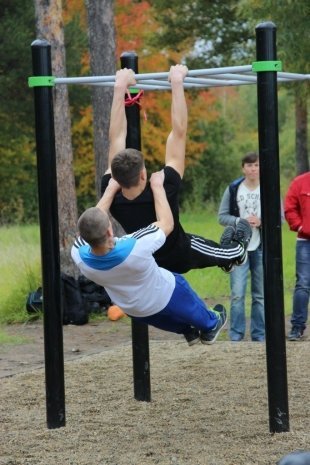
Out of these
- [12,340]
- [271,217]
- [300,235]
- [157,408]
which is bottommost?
[12,340]

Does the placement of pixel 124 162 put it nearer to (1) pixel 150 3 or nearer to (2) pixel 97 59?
(2) pixel 97 59

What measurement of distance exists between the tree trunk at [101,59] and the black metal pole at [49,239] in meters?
6.51

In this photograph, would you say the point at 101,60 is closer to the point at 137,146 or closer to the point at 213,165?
the point at 137,146

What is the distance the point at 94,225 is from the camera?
564cm

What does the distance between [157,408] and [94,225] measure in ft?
6.85

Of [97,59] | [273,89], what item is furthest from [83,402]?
[97,59]

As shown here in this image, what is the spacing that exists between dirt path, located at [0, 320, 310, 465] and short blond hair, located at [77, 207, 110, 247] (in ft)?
4.01

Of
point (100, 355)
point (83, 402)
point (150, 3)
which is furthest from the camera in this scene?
point (150, 3)

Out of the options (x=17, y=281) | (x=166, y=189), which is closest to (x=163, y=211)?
(x=166, y=189)

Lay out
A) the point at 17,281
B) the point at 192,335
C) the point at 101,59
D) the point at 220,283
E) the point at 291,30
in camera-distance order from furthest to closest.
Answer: the point at 291,30, the point at 220,283, the point at 101,59, the point at 17,281, the point at 192,335

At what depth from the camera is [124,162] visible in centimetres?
600

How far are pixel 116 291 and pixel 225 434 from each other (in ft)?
3.77

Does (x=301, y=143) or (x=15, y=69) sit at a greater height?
(x=15, y=69)

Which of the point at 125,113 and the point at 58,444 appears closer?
the point at 58,444
